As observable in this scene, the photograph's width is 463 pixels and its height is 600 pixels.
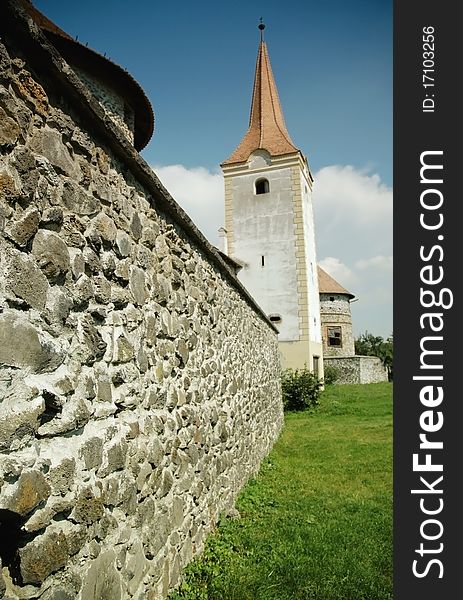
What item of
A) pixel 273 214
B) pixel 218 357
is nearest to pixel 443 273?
pixel 218 357

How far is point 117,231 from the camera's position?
274 centimetres

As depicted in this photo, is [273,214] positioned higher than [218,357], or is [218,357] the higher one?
[273,214]

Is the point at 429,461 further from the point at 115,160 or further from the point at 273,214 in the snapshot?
the point at 273,214

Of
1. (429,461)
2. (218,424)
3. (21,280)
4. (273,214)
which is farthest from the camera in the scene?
(273,214)

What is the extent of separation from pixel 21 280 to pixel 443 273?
8.75 ft

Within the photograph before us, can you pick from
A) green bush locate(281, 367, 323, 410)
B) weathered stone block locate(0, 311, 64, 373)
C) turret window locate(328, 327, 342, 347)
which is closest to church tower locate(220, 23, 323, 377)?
green bush locate(281, 367, 323, 410)

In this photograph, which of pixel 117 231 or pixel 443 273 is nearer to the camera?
pixel 117 231

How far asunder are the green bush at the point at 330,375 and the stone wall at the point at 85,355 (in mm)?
22305

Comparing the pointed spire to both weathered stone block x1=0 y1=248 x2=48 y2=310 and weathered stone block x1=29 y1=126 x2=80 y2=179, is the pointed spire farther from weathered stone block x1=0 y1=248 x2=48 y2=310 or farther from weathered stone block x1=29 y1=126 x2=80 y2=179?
weathered stone block x1=0 y1=248 x2=48 y2=310

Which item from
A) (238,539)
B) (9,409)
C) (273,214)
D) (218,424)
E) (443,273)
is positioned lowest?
(238,539)

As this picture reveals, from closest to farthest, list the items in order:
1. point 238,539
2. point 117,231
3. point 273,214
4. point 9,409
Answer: point 9,409
point 117,231
point 238,539
point 273,214

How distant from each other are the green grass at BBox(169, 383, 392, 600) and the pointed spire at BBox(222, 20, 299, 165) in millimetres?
17318

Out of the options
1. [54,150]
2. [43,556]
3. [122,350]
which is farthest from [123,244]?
[43,556]

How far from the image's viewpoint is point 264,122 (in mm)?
24281
